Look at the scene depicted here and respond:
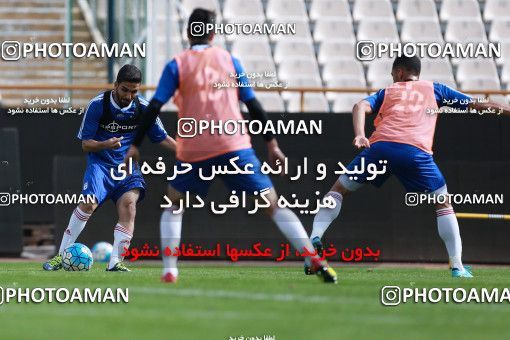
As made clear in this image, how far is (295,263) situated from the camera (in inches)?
623

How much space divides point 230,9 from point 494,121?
232 inches

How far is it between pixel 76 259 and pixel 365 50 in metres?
9.03

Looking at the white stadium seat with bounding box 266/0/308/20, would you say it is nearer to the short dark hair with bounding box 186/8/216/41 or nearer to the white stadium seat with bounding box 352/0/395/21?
the white stadium seat with bounding box 352/0/395/21

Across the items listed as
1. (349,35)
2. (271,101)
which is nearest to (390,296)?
(271,101)

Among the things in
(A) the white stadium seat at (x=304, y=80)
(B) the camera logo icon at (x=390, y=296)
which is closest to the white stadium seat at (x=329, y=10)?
(A) the white stadium seat at (x=304, y=80)

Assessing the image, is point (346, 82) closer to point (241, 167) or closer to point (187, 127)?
point (187, 127)

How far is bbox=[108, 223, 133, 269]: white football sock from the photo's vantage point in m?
11.7

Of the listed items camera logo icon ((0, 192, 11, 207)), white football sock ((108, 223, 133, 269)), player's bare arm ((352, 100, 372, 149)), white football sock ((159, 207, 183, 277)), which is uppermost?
player's bare arm ((352, 100, 372, 149))

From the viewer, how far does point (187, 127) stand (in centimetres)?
887

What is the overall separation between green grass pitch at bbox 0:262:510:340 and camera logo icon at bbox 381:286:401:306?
2.1 inches

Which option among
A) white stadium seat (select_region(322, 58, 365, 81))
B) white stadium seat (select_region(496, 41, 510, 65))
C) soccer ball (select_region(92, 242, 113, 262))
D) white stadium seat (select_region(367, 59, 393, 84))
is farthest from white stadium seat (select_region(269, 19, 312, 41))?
soccer ball (select_region(92, 242, 113, 262))

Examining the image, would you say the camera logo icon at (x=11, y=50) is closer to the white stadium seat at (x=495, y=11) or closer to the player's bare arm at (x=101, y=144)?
the white stadium seat at (x=495, y=11)

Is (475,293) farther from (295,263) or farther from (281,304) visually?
(295,263)

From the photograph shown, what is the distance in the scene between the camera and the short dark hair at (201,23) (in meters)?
8.63
